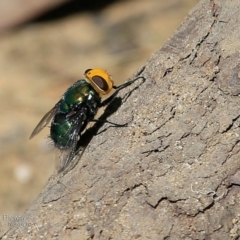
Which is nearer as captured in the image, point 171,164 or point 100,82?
point 171,164

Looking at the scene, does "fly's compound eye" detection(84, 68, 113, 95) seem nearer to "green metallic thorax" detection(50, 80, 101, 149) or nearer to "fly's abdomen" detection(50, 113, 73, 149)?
"green metallic thorax" detection(50, 80, 101, 149)

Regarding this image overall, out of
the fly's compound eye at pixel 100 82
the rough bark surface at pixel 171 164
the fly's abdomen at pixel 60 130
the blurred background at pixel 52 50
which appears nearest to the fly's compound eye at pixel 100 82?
the fly's compound eye at pixel 100 82

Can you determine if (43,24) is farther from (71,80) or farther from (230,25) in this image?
(230,25)

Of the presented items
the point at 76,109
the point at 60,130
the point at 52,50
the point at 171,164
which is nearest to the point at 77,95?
the point at 76,109

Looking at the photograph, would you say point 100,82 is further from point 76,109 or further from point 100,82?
point 76,109

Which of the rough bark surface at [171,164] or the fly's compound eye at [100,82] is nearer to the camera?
the rough bark surface at [171,164]

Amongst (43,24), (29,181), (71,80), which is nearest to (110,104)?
(29,181)

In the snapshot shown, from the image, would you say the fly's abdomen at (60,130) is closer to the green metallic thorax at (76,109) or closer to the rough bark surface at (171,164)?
the green metallic thorax at (76,109)
